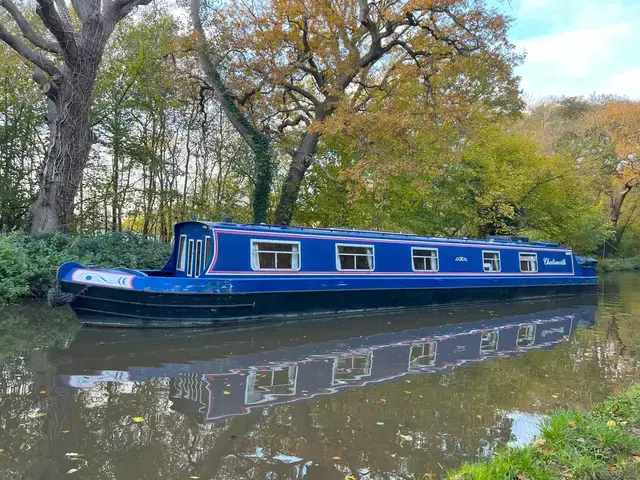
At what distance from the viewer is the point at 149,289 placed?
27.3ft

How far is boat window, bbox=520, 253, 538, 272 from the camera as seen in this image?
1488 centimetres

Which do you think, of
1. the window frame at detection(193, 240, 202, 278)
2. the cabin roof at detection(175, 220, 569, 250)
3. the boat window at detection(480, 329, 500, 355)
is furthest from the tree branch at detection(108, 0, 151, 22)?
the boat window at detection(480, 329, 500, 355)

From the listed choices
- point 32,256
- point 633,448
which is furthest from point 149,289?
point 633,448

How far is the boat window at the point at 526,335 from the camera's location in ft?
28.6

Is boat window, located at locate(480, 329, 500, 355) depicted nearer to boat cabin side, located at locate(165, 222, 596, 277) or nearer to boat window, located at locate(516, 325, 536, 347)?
boat window, located at locate(516, 325, 536, 347)

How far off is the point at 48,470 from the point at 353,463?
227 cm

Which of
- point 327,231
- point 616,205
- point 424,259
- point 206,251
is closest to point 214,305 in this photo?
point 206,251

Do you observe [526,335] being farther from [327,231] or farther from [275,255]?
[275,255]

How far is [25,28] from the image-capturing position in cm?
1140

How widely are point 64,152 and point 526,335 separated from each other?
11.7 metres

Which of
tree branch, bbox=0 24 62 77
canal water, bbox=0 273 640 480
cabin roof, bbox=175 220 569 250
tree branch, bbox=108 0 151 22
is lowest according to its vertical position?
canal water, bbox=0 273 640 480

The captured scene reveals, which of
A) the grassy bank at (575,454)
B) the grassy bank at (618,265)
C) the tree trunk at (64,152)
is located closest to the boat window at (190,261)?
the tree trunk at (64,152)

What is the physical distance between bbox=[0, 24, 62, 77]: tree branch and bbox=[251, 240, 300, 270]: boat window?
721cm

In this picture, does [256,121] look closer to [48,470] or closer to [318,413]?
[318,413]
